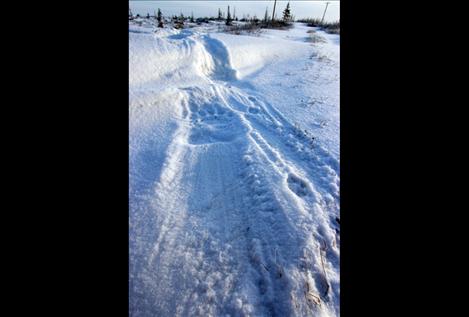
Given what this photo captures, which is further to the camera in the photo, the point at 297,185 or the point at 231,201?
the point at 297,185

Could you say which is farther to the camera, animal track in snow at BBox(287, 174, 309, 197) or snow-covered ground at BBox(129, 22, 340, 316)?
animal track in snow at BBox(287, 174, 309, 197)

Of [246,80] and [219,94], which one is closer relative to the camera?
[219,94]

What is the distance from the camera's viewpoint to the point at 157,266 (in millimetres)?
1543

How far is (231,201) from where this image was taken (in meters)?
2.15

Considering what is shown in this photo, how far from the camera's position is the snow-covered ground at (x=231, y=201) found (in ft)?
4.76

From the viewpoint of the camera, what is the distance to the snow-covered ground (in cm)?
145

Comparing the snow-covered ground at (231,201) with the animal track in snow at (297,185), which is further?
the animal track in snow at (297,185)
